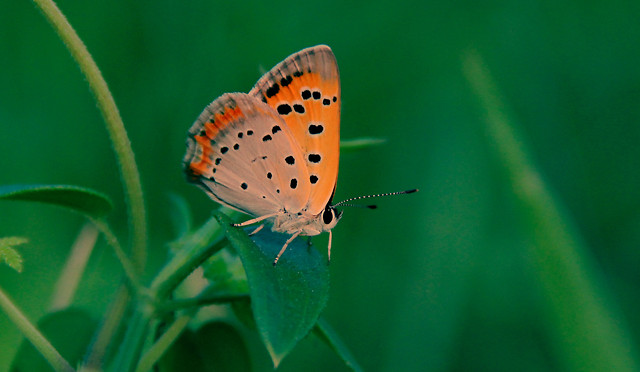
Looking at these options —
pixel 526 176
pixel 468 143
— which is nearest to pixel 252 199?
pixel 526 176

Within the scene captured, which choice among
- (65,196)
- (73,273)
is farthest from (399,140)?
(65,196)

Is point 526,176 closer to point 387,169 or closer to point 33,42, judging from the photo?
point 387,169

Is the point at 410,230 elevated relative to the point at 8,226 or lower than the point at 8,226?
lower

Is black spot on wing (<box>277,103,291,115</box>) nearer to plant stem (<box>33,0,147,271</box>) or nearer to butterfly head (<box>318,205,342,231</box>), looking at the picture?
butterfly head (<box>318,205,342,231</box>)

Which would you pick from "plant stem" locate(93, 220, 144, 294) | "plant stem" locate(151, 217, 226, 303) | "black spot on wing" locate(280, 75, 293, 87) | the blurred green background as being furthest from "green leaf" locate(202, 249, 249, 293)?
the blurred green background

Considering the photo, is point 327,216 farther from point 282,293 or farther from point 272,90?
point 282,293
